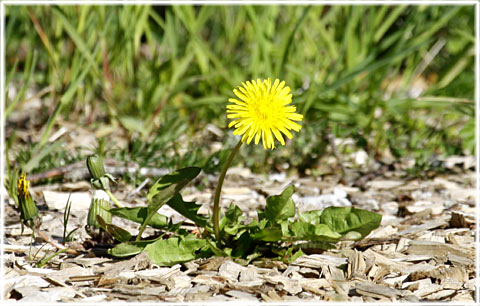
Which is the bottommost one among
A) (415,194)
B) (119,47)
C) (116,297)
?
(116,297)

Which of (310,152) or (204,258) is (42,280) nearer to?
(204,258)

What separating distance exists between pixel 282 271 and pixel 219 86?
5.91 ft

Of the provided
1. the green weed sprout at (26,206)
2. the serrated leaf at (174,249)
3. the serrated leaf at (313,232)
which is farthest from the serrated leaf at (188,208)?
the green weed sprout at (26,206)

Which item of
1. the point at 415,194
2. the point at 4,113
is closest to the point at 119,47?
the point at 4,113

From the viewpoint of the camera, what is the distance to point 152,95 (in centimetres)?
314

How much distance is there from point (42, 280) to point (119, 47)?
179 cm

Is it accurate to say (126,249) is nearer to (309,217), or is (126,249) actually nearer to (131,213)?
(131,213)

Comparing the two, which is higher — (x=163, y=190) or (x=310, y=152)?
(x=310, y=152)

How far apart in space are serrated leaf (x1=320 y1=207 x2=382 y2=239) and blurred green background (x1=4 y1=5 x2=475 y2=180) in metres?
0.80

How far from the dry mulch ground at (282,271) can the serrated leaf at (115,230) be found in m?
0.06

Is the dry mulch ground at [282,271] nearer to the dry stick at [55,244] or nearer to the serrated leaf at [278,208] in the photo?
the dry stick at [55,244]

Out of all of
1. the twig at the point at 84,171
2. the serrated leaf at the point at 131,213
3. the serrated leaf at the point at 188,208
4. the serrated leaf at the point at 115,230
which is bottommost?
the serrated leaf at the point at 115,230

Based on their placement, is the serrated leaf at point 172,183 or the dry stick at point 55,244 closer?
the serrated leaf at point 172,183

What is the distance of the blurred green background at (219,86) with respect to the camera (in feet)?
9.25
